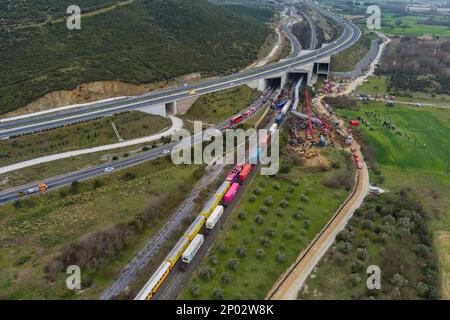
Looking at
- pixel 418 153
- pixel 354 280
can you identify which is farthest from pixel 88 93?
pixel 418 153

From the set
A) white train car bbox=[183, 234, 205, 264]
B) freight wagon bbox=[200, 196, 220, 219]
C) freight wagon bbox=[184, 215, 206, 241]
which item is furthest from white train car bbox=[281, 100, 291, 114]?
white train car bbox=[183, 234, 205, 264]

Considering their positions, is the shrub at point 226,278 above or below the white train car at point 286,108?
below

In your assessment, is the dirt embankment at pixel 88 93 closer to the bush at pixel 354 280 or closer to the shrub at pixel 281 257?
the shrub at pixel 281 257

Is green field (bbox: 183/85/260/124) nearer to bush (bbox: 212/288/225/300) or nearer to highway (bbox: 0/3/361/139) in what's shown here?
highway (bbox: 0/3/361/139)

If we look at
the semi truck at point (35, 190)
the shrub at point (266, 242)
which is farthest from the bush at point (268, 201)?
the semi truck at point (35, 190)

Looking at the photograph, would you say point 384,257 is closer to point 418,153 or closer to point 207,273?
point 207,273

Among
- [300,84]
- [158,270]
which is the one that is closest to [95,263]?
[158,270]
